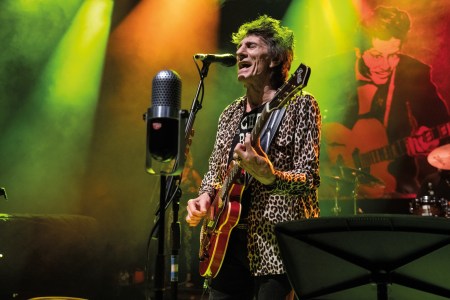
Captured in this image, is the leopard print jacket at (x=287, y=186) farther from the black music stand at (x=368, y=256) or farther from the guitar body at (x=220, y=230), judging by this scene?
the black music stand at (x=368, y=256)

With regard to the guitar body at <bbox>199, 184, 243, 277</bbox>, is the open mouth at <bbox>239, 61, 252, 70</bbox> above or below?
above

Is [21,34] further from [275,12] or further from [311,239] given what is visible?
[311,239]

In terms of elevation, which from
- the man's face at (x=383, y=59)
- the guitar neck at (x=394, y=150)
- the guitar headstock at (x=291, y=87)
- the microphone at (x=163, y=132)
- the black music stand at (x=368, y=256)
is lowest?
the black music stand at (x=368, y=256)

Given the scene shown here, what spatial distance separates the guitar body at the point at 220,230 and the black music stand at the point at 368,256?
2.69 feet

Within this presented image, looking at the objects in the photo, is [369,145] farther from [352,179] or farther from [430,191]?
[430,191]

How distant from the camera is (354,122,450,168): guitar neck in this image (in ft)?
20.0

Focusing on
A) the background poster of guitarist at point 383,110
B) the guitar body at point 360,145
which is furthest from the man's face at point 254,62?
the guitar body at point 360,145

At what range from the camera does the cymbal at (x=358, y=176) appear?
6.08 m

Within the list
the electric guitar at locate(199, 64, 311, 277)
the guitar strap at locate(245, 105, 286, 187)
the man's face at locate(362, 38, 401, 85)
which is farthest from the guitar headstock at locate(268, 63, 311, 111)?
the man's face at locate(362, 38, 401, 85)

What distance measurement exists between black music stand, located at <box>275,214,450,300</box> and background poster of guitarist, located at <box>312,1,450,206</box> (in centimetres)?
457

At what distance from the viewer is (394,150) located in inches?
245

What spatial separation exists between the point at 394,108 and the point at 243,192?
4.39 metres

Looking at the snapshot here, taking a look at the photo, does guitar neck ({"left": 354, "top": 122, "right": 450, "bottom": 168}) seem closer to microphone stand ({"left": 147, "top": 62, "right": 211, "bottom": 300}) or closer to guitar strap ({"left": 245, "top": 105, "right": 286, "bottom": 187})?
microphone stand ({"left": 147, "top": 62, "right": 211, "bottom": 300})

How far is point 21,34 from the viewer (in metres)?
6.86
